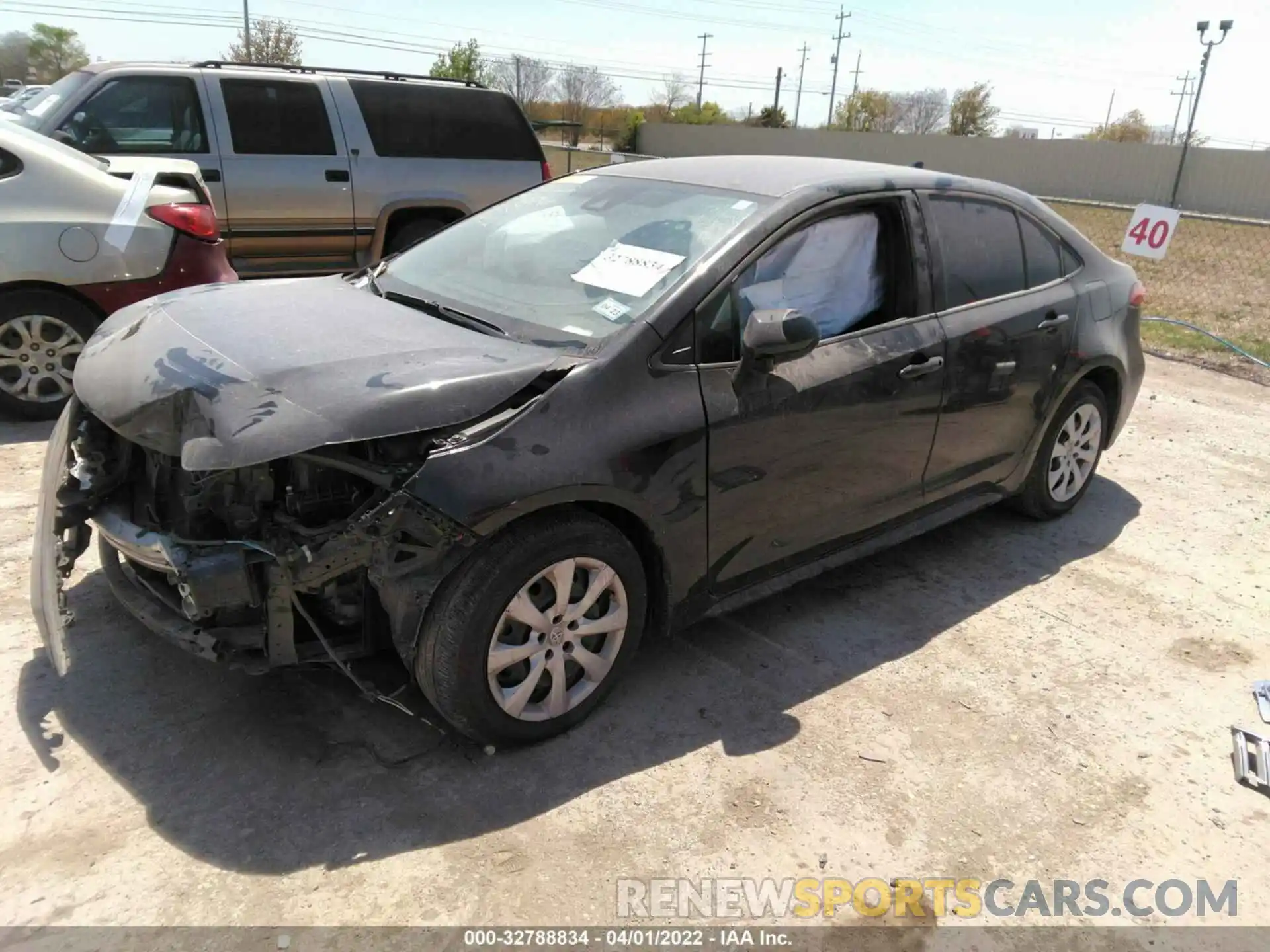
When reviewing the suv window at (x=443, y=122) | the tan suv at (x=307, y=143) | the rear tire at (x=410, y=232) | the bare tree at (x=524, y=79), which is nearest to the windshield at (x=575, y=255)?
the tan suv at (x=307, y=143)

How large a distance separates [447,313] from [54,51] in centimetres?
8043

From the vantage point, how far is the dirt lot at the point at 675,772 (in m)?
2.43

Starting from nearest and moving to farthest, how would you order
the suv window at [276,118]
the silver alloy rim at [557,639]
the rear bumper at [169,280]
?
the silver alloy rim at [557,639]
the rear bumper at [169,280]
the suv window at [276,118]

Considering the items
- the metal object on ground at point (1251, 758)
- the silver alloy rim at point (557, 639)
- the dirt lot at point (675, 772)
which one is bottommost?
the dirt lot at point (675, 772)

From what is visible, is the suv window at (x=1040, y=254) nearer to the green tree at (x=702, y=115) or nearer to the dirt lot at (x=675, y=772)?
the dirt lot at (x=675, y=772)

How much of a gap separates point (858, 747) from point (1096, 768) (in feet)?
2.56

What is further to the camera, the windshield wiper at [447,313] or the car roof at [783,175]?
the car roof at [783,175]

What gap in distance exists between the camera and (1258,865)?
2703mm

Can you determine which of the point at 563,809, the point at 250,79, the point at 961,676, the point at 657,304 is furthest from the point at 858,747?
the point at 250,79

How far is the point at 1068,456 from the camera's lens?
479 centimetres

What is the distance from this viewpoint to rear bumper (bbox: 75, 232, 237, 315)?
5230 millimetres

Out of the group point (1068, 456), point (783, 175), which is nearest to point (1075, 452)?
point (1068, 456)

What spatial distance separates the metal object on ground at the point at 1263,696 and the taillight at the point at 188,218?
5.59 meters

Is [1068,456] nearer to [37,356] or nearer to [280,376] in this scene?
[280,376]
